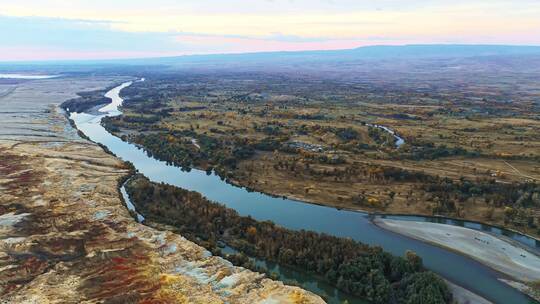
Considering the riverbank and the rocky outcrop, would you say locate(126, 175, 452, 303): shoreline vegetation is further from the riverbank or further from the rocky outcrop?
the riverbank

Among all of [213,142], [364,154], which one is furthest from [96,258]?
[364,154]

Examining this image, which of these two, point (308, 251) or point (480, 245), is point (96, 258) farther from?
point (480, 245)

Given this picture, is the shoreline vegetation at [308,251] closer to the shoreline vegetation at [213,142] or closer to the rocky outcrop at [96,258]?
the rocky outcrop at [96,258]

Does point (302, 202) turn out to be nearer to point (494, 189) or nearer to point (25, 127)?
point (494, 189)

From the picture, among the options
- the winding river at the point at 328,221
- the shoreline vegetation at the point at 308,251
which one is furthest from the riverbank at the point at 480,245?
the shoreline vegetation at the point at 308,251

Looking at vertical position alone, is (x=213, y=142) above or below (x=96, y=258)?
below

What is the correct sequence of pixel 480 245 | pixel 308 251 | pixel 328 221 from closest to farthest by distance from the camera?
pixel 308 251 → pixel 480 245 → pixel 328 221
